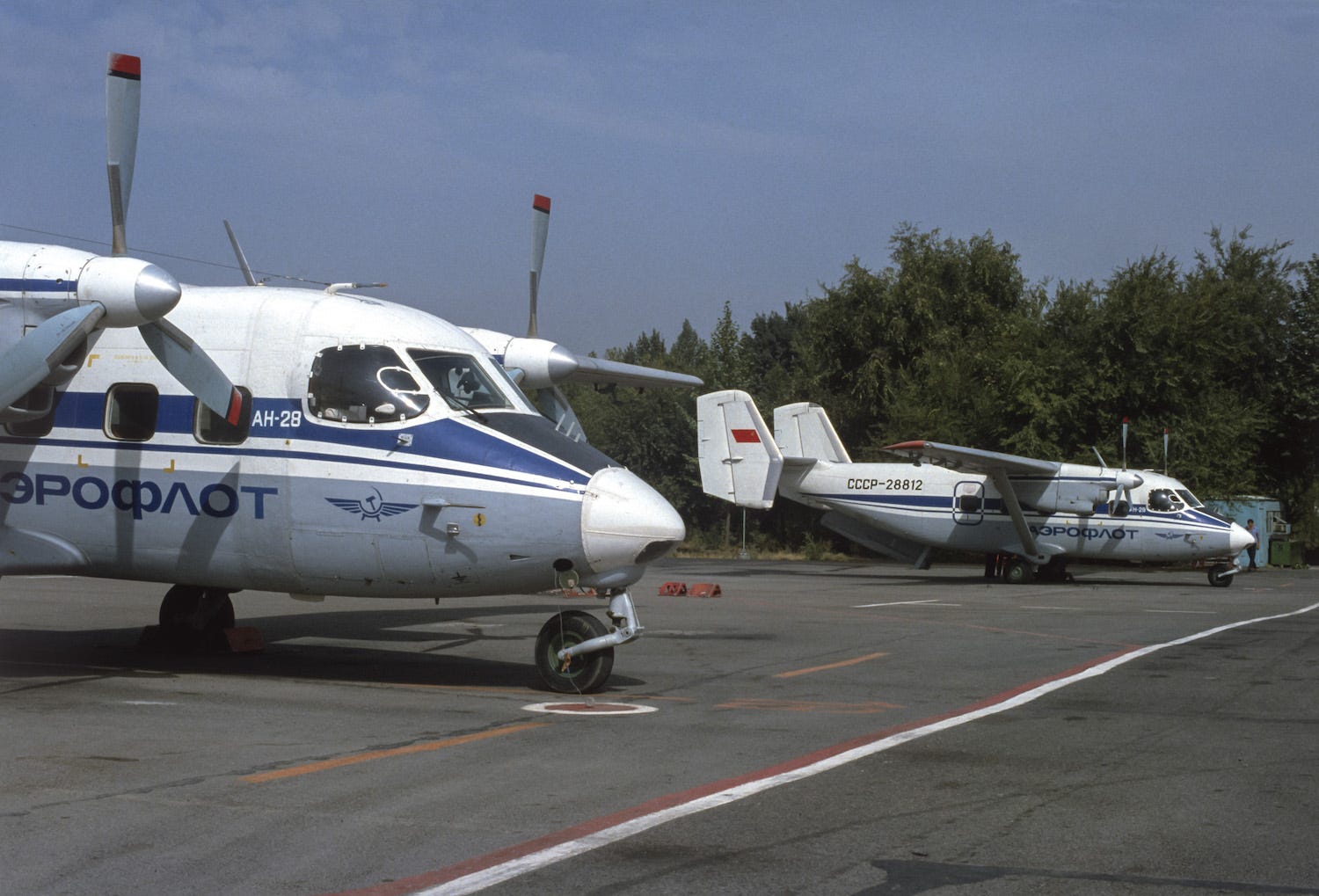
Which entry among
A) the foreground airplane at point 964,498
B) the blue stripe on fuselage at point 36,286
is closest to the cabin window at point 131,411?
the blue stripe on fuselage at point 36,286

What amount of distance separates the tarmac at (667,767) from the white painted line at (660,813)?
1.1 inches

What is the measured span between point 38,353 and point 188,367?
1198mm

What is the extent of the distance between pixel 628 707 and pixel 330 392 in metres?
3.80

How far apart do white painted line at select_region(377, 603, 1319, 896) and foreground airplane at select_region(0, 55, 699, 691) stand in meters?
2.68

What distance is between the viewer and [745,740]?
8961 mm

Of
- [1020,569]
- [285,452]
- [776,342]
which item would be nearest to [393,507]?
[285,452]

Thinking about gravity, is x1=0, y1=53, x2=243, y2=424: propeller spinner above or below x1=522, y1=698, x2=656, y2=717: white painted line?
above

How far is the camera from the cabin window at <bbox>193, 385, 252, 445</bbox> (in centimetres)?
1168

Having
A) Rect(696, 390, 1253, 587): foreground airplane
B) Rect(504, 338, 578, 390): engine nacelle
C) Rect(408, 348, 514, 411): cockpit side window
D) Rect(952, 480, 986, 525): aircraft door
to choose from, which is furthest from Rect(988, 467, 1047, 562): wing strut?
Rect(408, 348, 514, 411): cockpit side window

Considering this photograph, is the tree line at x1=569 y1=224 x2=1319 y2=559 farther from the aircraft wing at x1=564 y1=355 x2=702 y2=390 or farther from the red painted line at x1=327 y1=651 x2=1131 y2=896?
the red painted line at x1=327 y1=651 x2=1131 y2=896

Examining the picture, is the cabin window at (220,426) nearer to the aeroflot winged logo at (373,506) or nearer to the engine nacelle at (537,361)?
the aeroflot winged logo at (373,506)

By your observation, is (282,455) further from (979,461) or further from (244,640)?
(979,461)

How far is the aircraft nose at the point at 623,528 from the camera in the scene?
10.6 m

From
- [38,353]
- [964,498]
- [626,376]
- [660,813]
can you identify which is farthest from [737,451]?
[660,813]
